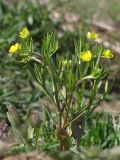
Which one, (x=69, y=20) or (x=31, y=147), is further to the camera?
(x=69, y=20)

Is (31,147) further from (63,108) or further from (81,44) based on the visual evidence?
(81,44)

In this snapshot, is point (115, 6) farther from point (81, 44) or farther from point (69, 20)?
point (81, 44)

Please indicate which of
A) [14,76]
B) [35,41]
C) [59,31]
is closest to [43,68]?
[14,76]

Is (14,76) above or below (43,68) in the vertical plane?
above

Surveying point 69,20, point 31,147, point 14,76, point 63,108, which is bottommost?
point 31,147

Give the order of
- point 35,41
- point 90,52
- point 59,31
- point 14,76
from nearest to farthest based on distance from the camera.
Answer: point 90,52 < point 14,76 < point 35,41 < point 59,31

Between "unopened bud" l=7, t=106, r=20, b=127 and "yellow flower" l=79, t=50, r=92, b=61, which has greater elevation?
"yellow flower" l=79, t=50, r=92, b=61

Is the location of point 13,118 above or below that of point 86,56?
below

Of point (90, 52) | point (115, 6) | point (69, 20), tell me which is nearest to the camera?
point (90, 52)

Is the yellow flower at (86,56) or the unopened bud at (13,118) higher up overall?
the yellow flower at (86,56)
